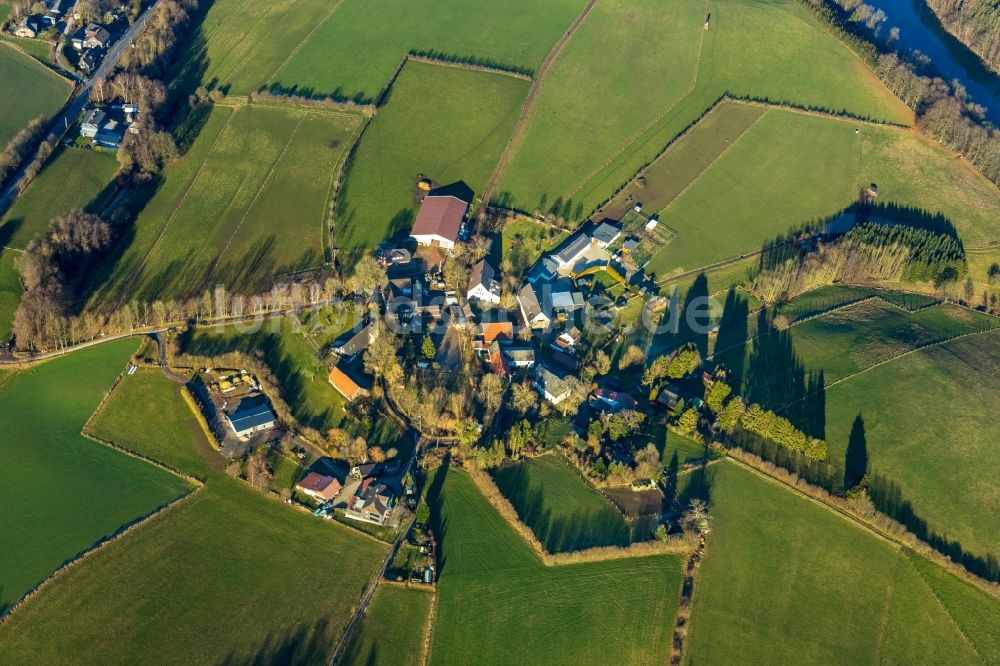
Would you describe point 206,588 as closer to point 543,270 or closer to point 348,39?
point 543,270

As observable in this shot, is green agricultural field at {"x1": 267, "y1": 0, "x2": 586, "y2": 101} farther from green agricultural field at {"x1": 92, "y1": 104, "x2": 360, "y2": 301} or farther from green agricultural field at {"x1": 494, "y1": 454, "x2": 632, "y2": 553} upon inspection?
green agricultural field at {"x1": 494, "y1": 454, "x2": 632, "y2": 553}

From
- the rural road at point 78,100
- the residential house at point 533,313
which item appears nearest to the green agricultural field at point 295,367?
the residential house at point 533,313

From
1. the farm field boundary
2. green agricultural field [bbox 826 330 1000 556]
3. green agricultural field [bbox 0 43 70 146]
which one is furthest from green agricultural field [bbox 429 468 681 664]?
green agricultural field [bbox 0 43 70 146]

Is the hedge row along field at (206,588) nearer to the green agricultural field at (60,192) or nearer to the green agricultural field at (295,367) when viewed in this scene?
the green agricultural field at (295,367)

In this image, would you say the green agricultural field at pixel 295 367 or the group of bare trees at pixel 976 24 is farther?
the group of bare trees at pixel 976 24

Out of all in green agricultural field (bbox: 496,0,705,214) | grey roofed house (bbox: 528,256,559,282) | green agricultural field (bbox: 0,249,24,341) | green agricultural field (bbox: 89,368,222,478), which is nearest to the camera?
green agricultural field (bbox: 89,368,222,478)

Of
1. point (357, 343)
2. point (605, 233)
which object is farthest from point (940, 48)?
point (357, 343)
